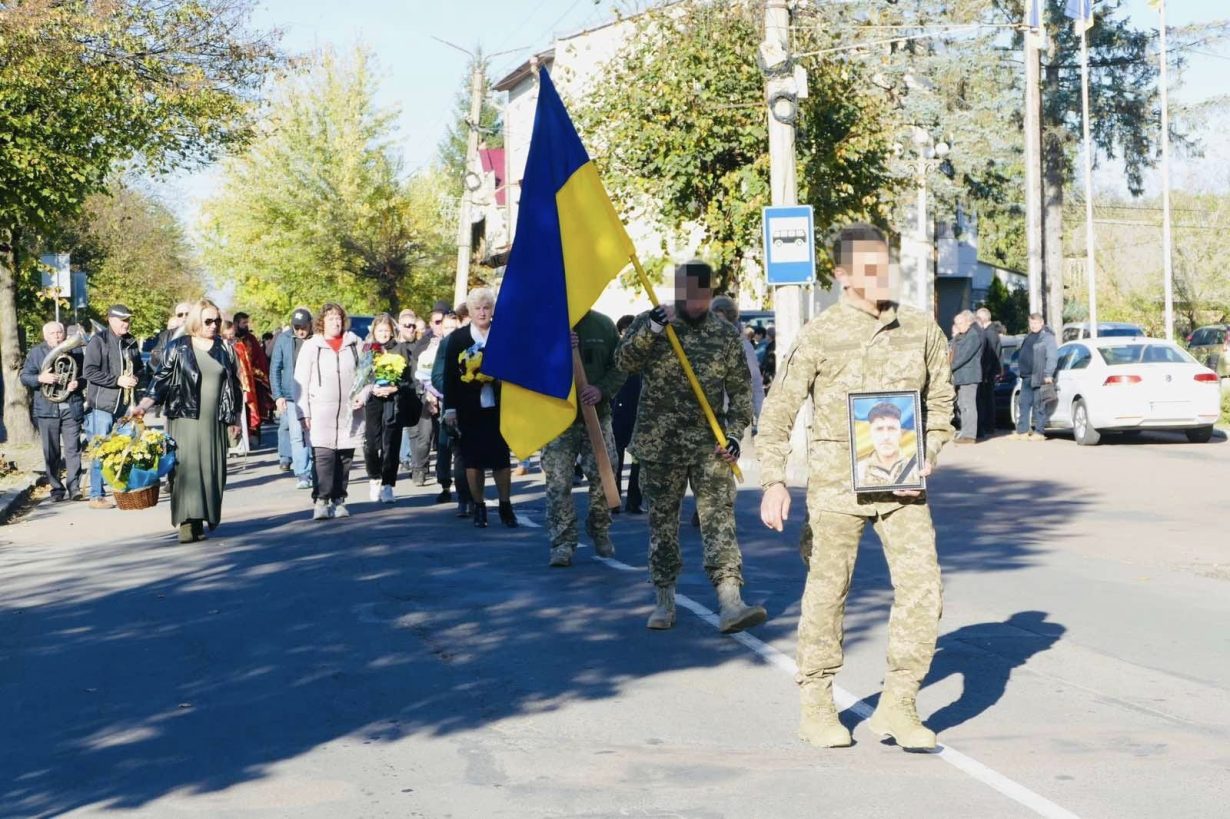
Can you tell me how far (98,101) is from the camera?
79.3 feet

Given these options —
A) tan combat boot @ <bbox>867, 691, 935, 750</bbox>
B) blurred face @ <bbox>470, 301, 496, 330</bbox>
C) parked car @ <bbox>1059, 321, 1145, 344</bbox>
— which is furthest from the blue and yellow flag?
parked car @ <bbox>1059, 321, 1145, 344</bbox>

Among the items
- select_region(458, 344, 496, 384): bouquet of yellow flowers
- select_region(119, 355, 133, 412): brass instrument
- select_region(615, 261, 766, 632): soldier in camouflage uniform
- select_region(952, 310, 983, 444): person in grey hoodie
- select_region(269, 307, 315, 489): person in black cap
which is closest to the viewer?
select_region(615, 261, 766, 632): soldier in camouflage uniform

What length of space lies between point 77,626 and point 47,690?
6.00 ft

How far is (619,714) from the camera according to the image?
680 centimetres

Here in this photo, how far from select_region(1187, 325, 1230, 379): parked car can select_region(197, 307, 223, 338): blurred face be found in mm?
29714

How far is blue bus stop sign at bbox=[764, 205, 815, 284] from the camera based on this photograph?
17141mm

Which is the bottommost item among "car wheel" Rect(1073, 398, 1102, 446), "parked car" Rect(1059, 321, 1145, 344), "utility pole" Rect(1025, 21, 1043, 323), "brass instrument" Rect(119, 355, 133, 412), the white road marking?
the white road marking

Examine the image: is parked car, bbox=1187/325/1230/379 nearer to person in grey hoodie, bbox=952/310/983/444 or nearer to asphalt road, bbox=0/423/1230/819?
person in grey hoodie, bbox=952/310/983/444

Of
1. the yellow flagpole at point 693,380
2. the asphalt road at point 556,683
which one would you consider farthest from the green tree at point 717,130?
the yellow flagpole at point 693,380

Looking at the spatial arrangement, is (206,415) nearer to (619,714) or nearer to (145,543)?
(145,543)

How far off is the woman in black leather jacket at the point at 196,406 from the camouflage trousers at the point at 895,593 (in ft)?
25.7

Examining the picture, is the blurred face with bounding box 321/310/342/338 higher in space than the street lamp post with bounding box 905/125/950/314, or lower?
lower

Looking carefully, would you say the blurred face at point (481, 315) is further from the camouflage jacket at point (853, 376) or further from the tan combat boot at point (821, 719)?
the tan combat boot at point (821, 719)

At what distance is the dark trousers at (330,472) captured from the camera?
13979 millimetres
